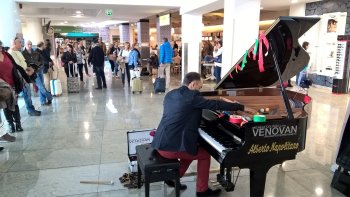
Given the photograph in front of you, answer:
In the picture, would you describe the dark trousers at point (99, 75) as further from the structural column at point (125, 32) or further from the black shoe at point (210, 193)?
the structural column at point (125, 32)

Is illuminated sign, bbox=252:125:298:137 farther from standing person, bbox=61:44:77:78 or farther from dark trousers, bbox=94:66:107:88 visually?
standing person, bbox=61:44:77:78

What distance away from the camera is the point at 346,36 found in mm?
8055

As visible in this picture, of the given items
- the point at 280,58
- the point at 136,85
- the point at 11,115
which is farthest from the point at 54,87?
the point at 280,58

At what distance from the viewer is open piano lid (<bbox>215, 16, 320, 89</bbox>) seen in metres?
2.25

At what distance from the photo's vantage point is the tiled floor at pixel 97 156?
10.2ft

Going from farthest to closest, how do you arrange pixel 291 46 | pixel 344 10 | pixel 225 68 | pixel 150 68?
pixel 150 68
pixel 344 10
pixel 225 68
pixel 291 46

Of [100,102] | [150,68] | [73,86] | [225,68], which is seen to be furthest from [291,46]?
[150,68]

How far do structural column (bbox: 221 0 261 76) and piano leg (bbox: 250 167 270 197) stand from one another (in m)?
4.99

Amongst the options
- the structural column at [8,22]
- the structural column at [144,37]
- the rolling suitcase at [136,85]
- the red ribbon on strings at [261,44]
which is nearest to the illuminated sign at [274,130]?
the red ribbon on strings at [261,44]

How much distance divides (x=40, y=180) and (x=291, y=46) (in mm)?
3097

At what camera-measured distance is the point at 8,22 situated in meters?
7.99

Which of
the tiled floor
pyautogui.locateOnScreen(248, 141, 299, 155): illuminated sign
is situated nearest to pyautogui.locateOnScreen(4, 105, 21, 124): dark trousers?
the tiled floor

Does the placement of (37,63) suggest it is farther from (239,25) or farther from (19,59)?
(239,25)

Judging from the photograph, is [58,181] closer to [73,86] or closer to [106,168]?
[106,168]
